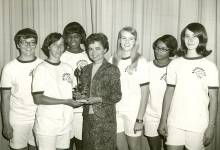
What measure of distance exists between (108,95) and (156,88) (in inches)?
27.7

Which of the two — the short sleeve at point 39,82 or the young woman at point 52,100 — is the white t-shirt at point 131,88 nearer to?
the young woman at point 52,100

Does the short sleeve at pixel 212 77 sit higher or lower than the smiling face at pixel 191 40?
lower

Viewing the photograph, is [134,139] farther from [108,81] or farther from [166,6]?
[166,6]

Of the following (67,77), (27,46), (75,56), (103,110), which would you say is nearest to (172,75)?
(103,110)

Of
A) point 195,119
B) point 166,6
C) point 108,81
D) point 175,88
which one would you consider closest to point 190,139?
point 195,119

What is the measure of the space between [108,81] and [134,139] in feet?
2.31

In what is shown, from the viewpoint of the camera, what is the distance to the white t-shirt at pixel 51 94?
8.02 ft

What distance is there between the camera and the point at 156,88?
2.91 m

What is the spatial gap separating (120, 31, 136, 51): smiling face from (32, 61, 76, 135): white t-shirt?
2.18 feet

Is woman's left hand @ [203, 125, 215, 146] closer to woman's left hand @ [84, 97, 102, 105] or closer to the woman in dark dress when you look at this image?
the woman in dark dress

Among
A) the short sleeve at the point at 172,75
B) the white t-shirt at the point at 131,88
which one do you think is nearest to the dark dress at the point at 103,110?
the white t-shirt at the point at 131,88

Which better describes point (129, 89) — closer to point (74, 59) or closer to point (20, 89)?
point (74, 59)

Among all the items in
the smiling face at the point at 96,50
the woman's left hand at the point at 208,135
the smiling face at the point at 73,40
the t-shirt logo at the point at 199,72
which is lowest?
the woman's left hand at the point at 208,135

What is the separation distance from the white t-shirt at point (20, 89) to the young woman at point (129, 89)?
90cm
